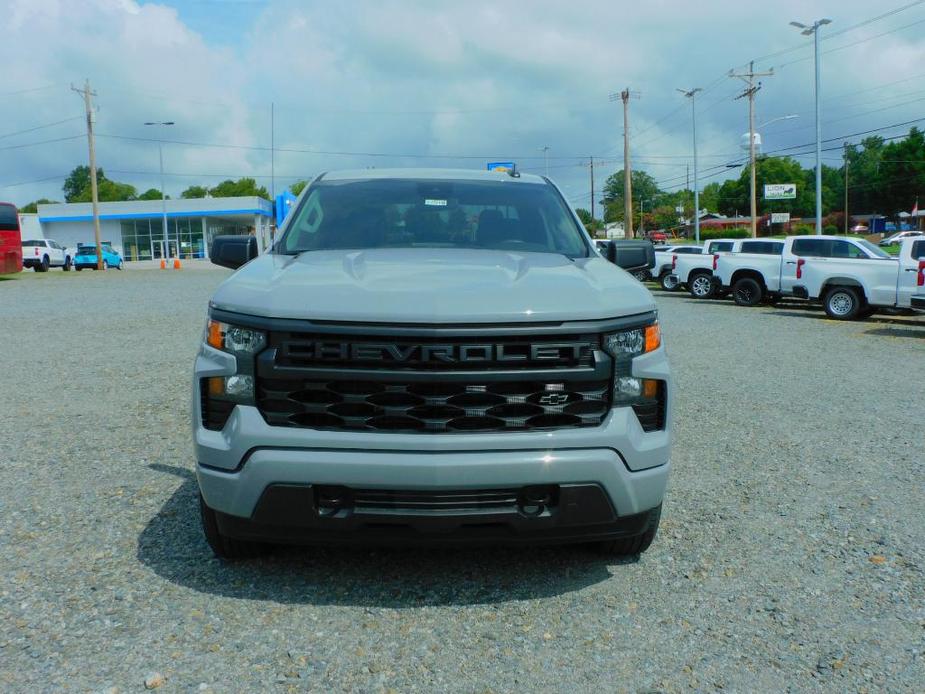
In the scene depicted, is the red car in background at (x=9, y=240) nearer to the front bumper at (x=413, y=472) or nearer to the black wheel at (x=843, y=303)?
the black wheel at (x=843, y=303)

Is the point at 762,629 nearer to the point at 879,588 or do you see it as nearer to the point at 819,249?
the point at 879,588

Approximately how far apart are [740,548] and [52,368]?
843 centimetres

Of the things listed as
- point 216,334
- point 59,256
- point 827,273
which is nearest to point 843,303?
point 827,273

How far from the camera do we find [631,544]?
384 cm

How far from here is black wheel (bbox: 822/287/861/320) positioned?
1806 cm

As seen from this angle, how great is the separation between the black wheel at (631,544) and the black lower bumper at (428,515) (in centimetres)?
49

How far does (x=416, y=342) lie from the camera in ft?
10.4

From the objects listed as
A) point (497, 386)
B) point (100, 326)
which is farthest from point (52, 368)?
point (497, 386)

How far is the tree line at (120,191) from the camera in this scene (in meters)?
141

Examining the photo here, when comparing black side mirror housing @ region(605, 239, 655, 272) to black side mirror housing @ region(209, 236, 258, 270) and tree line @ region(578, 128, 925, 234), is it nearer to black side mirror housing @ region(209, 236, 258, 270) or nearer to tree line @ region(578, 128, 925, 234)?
black side mirror housing @ region(209, 236, 258, 270)

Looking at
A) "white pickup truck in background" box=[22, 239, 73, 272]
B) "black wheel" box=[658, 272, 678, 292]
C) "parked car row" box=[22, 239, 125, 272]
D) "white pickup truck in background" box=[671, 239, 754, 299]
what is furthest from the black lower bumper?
"parked car row" box=[22, 239, 125, 272]

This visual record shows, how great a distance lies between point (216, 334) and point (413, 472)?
96cm

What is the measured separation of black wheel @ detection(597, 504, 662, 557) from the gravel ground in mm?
69

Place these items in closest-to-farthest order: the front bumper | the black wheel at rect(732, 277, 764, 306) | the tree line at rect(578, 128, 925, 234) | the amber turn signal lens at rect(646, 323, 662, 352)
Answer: the front bumper
the amber turn signal lens at rect(646, 323, 662, 352)
the black wheel at rect(732, 277, 764, 306)
the tree line at rect(578, 128, 925, 234)
